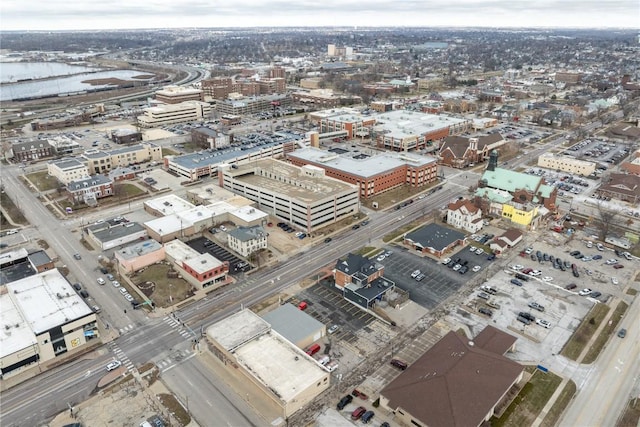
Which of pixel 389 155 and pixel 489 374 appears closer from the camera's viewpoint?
pixel 489 374

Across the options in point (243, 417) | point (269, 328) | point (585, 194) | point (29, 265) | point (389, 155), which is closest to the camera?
point (243, 417)

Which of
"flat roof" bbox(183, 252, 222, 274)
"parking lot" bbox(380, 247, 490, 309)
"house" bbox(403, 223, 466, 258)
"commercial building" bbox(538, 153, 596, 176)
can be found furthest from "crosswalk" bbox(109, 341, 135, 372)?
"commercial building" bbox(538, 153, 596, 176)

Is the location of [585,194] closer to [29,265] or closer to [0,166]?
[29,265]

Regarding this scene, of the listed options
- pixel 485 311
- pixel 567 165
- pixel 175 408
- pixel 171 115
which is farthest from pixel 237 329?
pixel 171 115

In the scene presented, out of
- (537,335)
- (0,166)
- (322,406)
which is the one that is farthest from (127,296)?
(0,166)

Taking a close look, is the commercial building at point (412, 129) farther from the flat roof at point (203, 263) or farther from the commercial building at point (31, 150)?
the commercial building at point (31, 150)

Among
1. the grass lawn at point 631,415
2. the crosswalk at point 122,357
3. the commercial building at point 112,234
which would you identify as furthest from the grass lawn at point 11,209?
the grass lawn at point 631,415
